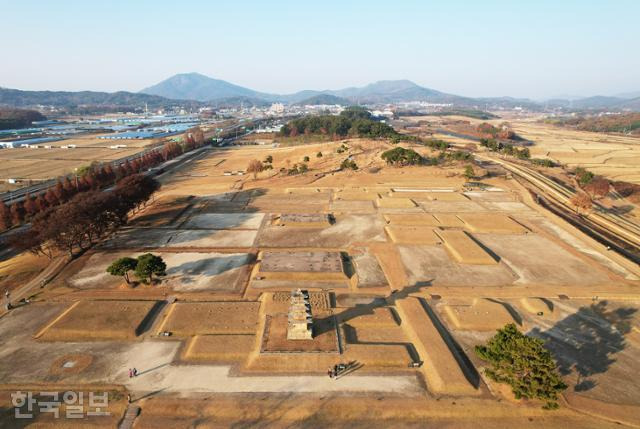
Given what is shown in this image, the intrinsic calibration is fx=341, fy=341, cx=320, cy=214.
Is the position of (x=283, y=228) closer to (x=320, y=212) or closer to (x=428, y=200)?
(x=320, y=212)

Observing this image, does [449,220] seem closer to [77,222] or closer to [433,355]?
[433,355]

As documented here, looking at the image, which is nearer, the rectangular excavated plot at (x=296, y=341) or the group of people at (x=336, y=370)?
the group of people at (x=336, y=370)

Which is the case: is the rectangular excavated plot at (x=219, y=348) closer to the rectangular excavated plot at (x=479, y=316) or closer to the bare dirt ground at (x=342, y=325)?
the bare dirt ground at (x=342, y=325)

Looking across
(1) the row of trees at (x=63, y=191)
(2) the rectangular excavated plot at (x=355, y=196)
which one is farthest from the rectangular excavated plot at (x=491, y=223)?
(1) the row of trees at (x=63, y=191)

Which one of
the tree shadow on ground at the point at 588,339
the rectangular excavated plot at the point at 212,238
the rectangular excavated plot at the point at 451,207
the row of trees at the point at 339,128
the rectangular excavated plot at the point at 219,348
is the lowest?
the tree shadow on ground at the point at 588,339

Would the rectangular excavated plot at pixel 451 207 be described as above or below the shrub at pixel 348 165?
below

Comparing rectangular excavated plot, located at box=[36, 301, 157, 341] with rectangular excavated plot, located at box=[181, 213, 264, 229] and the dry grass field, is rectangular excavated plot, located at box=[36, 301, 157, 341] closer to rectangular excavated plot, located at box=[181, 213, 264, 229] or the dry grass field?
rectangular excavated plot, located at box=[181, 213, 264, 229]

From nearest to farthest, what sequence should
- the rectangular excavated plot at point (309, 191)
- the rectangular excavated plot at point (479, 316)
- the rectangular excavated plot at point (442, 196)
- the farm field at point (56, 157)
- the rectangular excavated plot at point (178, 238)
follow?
the rectangular excavated plot at point (479, 316) → the rectangular excavated plot at point (178, 238) → the rectangular excavated plot at point (442, 196) → the rectangular excavated plot at point (309, 191) → the farm field at point (56, 157)

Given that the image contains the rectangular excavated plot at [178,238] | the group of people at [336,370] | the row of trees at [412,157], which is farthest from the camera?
the row of trees at [412,157]
